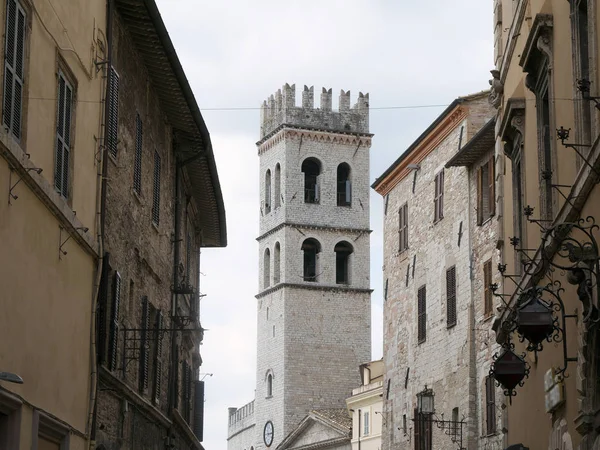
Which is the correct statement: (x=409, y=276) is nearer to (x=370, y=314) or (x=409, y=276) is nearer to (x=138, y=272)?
(x=138, y=272)

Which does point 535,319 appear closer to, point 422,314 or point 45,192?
point 45,192

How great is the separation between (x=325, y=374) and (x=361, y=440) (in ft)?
53.2

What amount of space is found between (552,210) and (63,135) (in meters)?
5.04

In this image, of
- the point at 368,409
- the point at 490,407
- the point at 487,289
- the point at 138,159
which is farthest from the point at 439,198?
the point at 368,409

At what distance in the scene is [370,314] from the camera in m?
77.9

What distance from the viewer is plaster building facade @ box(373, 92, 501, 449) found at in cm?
3055

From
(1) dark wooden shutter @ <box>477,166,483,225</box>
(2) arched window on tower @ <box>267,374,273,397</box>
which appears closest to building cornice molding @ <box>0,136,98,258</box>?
(1) dark wooden shutter @ <box>477,166,483,225</box>

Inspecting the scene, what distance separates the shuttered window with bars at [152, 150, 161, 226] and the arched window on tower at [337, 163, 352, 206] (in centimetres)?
5892

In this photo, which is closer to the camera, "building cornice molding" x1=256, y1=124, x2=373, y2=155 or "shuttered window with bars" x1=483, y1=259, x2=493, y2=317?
"shuttered window with bars" x1=483, y1=259, x2=493, y2=317

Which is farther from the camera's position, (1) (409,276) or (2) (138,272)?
(1) (409,276)

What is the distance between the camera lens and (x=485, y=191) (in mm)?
30844

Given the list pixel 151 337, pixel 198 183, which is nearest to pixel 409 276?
pixel 198 183

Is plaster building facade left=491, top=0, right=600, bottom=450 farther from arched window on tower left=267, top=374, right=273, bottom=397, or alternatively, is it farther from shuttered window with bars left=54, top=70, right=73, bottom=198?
arched window on tower left=267, top=374, right=273, bottom=397

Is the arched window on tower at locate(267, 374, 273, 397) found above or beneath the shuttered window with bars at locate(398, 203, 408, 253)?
above
